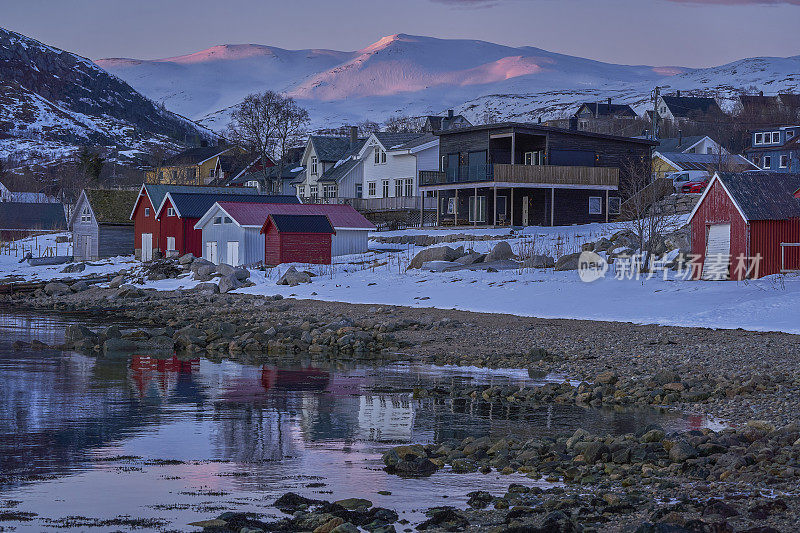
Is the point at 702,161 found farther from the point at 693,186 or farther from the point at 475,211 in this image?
the point at 475,211

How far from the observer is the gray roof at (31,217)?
105250 mm

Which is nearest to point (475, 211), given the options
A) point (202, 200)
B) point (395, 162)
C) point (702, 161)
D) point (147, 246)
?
point (395, 162)

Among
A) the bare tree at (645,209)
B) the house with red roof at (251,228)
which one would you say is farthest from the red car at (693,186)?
the house with red roof at (251,228)

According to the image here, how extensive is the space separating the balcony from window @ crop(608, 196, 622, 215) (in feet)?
→ 5.77

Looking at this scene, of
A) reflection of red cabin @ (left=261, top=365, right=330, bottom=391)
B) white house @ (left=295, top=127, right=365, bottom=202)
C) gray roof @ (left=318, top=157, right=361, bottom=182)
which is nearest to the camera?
reflection of red cabin @ (left=261, top=365, right=330, bottom=391)

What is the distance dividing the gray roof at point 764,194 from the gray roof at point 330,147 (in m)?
59.8

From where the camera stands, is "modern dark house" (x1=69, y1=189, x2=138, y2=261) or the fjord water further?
"modern dark house" (x1=69, y1=189, x2=138, y2=261)

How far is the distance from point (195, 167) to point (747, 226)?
348ft

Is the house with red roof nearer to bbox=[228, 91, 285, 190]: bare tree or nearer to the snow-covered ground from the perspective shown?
the snow-covered ground

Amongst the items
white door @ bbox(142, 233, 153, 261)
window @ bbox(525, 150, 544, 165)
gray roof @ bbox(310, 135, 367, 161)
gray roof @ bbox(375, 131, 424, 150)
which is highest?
gray roof @ bbox(310, 135, 367, 161)

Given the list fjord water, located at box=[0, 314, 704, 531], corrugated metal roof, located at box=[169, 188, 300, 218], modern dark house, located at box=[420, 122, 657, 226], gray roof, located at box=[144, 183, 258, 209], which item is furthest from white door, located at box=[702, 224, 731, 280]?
gray roof, located at box=[144, 183, 258, 209]

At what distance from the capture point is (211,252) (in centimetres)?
5975

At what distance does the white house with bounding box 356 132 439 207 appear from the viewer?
7519 cm

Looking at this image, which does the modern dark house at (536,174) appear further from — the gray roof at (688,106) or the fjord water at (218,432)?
the gray roof at (688,106)
